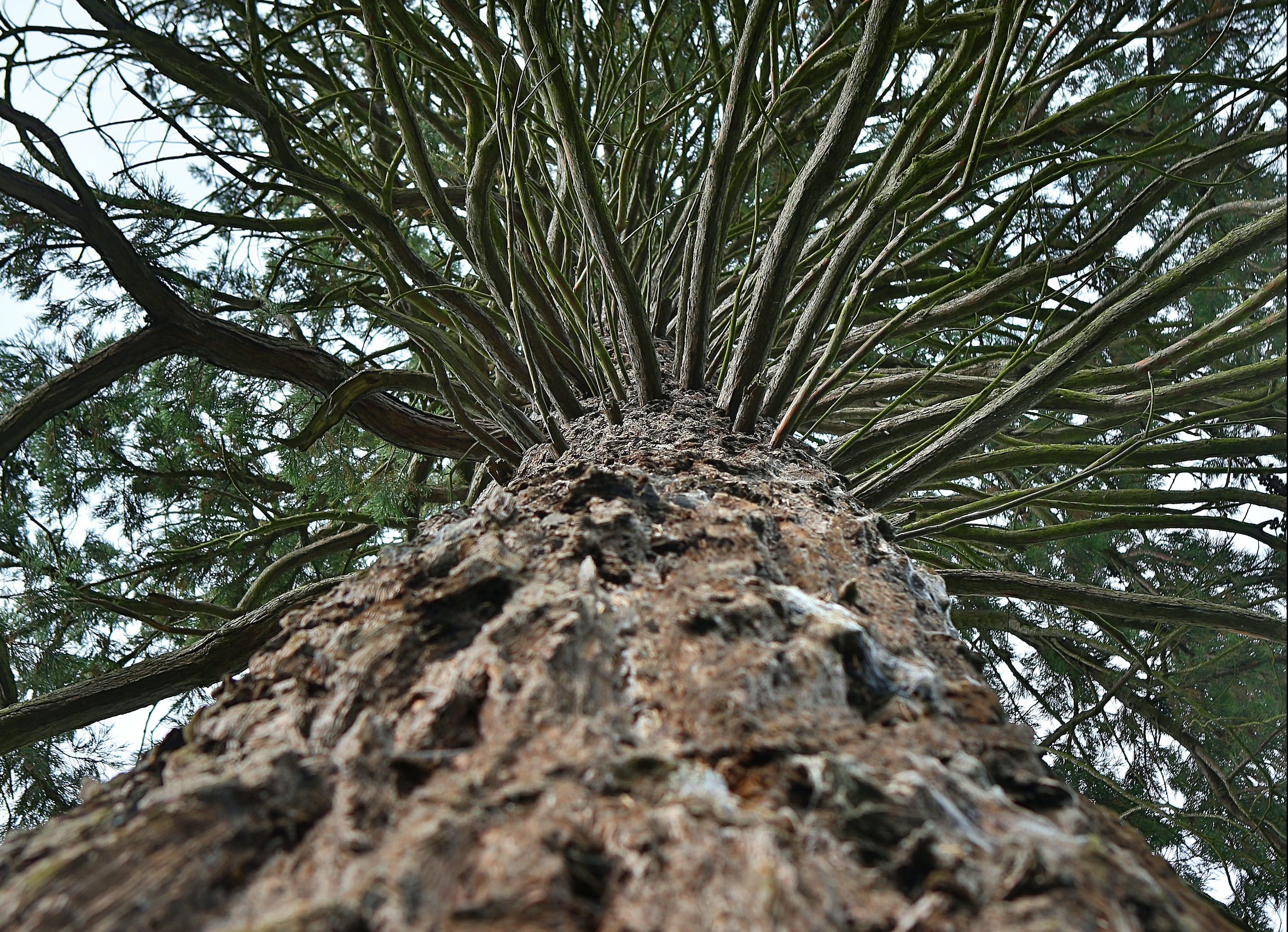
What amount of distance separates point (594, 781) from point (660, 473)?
0.63 m

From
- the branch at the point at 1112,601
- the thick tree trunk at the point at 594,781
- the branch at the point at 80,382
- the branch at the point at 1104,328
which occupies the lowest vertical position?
the thick tree trunk at the point at 594,781

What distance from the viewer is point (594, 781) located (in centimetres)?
49

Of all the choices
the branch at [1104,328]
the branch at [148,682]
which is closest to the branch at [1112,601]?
the branch at [1104,328]

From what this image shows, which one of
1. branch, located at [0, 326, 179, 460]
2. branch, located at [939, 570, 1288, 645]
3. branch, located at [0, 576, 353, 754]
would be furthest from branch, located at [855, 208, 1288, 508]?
branch, located at [0, 326, 179, 460]

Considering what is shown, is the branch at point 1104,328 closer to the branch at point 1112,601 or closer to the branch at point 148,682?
the branch at point 1112,601

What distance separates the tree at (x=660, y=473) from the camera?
0.49m

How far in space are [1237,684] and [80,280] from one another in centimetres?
386

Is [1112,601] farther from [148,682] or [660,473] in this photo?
[148,682]

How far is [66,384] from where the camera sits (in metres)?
1.71

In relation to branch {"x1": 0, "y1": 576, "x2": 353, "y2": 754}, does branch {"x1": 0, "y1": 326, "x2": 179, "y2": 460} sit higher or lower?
higher

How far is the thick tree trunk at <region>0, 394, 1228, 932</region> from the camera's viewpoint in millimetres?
418

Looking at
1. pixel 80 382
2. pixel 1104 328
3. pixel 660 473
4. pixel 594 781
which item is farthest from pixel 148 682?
pixel 1104 328

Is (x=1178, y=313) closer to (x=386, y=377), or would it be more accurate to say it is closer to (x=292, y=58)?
(x=386, y=377)

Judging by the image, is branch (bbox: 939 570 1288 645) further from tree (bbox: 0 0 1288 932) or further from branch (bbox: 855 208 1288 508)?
branch (bbox: 855 208 1288 508)
